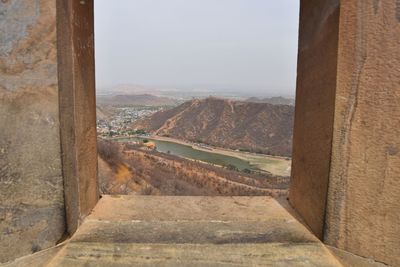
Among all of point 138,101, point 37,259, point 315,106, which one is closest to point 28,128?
point 37,259

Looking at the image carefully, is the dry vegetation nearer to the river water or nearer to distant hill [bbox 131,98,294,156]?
the river water

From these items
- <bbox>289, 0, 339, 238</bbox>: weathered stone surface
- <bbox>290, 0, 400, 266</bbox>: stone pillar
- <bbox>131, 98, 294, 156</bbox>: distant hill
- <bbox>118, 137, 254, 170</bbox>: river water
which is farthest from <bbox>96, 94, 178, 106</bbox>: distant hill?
<bbox>290, 0, 400, 266</bbox>: stone pillar

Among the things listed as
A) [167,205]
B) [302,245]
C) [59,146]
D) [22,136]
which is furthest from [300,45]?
[22,136]

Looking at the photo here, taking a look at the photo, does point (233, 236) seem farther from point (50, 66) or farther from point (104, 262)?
point (50, 66)

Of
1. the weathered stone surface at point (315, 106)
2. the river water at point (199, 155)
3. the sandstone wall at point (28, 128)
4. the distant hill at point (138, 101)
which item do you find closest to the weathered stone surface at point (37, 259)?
the sandstone wall at point (28, 128)

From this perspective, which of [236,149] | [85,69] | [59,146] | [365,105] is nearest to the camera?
[365,105]

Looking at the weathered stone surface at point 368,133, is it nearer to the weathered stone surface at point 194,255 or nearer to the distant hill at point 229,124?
the weathered stone surface at point 194,255
